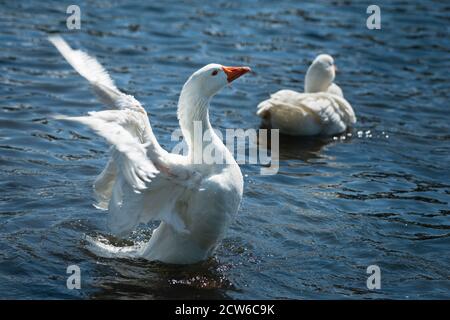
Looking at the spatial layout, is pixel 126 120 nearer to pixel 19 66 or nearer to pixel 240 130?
pixel 240 130

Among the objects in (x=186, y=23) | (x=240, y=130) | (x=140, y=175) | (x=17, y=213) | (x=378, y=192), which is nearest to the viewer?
(x=140, y=175)

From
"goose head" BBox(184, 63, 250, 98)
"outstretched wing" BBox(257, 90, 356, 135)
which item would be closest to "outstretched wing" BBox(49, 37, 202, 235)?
"goose head" BBox(184, 63, 250, 98)

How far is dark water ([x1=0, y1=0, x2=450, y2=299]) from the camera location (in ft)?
25.7

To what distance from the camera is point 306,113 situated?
12000 millimetres

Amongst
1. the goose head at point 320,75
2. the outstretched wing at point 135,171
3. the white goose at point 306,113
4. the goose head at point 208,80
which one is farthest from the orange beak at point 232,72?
the goose head at point 320,75

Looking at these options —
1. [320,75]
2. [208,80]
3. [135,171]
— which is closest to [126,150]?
[135,171]

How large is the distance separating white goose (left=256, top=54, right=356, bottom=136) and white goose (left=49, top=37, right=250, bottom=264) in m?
4.27

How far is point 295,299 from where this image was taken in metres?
7.44

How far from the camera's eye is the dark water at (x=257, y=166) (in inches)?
308

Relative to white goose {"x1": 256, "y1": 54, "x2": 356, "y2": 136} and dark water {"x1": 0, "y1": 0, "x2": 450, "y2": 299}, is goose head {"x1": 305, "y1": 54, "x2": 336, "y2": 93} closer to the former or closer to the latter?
white goose {"x1": 256, "y1": 54, "x2": 356, "y2": 136}

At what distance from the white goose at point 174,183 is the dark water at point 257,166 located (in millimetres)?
415

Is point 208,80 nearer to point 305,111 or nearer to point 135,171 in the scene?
point 135,171

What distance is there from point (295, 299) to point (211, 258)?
107 centimetres
